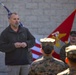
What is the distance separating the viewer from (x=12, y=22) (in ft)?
21.2

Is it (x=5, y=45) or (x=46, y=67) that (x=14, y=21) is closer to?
(x=5, y=45)

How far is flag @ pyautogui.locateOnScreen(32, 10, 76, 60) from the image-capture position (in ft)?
26.8

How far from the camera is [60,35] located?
8.22 meters

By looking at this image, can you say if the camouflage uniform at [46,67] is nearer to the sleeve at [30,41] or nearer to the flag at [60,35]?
the sleeve at [30,41]

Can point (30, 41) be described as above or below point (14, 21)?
below

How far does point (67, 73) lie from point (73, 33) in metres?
3.94

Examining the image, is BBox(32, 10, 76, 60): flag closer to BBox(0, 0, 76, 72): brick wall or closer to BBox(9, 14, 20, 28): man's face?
BBox(0, 0, 76, 72): brick wall

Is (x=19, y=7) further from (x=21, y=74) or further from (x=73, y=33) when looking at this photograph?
(x=21, y=74)

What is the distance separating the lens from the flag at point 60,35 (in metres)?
8.17

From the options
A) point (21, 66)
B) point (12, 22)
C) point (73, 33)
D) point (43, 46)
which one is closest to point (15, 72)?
point (21, 66)

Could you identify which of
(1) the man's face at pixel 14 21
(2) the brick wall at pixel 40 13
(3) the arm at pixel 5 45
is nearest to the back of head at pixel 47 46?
(3) the arm at pixel 5 45

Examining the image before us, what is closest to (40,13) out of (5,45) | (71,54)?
(5,45)

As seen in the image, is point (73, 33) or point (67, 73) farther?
point (73, 33)

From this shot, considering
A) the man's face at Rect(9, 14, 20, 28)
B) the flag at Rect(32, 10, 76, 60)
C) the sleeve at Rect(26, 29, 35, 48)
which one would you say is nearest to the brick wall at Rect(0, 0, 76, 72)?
the flag at Rect(32, 10, 76, 60)
